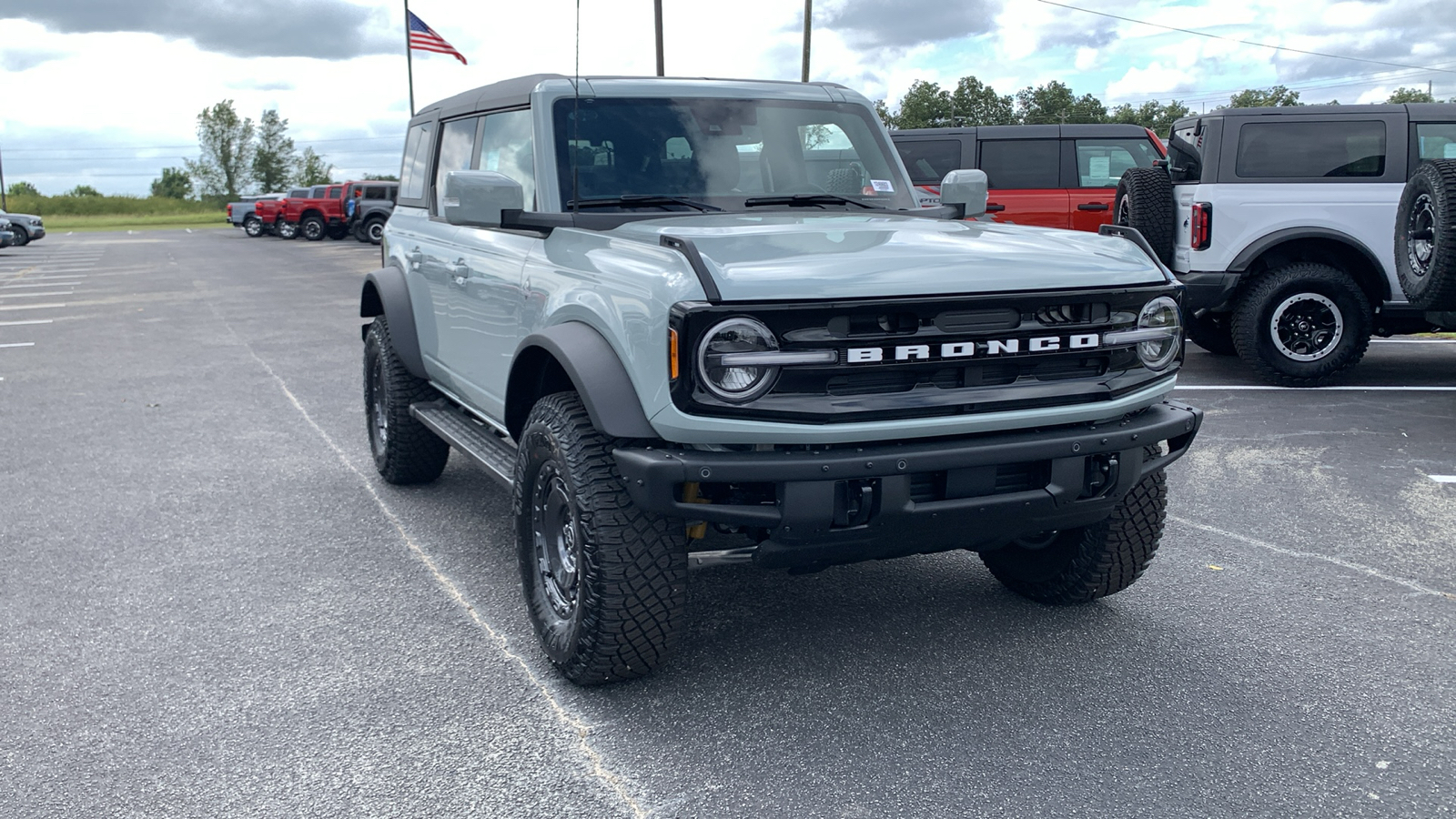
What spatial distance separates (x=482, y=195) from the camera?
4133mm

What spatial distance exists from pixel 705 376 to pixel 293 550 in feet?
9.19

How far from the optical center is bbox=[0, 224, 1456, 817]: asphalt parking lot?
3.09m

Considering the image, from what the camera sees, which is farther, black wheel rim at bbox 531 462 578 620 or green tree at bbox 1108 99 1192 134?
green tree at bbox 1108 99 1192 134

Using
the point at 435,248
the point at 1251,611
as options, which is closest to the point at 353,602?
the point at 435,248

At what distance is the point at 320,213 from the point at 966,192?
144 feet

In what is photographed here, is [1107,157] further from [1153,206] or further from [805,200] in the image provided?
[805,200]

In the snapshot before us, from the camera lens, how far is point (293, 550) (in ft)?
17.0

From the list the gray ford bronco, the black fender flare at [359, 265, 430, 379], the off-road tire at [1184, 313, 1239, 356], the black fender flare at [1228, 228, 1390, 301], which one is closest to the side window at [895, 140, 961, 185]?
the off-road tire at [1184, 313, 1239, 356]

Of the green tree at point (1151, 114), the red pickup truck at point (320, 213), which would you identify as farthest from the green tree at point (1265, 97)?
the red pickup truck at point (320, 213)

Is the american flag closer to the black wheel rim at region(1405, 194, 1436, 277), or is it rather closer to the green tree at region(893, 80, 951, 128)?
the black wheel rim at region(1405, 194, 1436, 277)

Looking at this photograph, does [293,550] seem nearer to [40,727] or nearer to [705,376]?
[40,727]

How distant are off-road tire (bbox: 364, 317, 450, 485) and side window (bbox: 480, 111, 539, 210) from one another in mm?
1209

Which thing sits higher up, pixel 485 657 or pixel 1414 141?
pixel 1414 141

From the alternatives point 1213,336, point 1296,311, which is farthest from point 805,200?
point 1213,336
